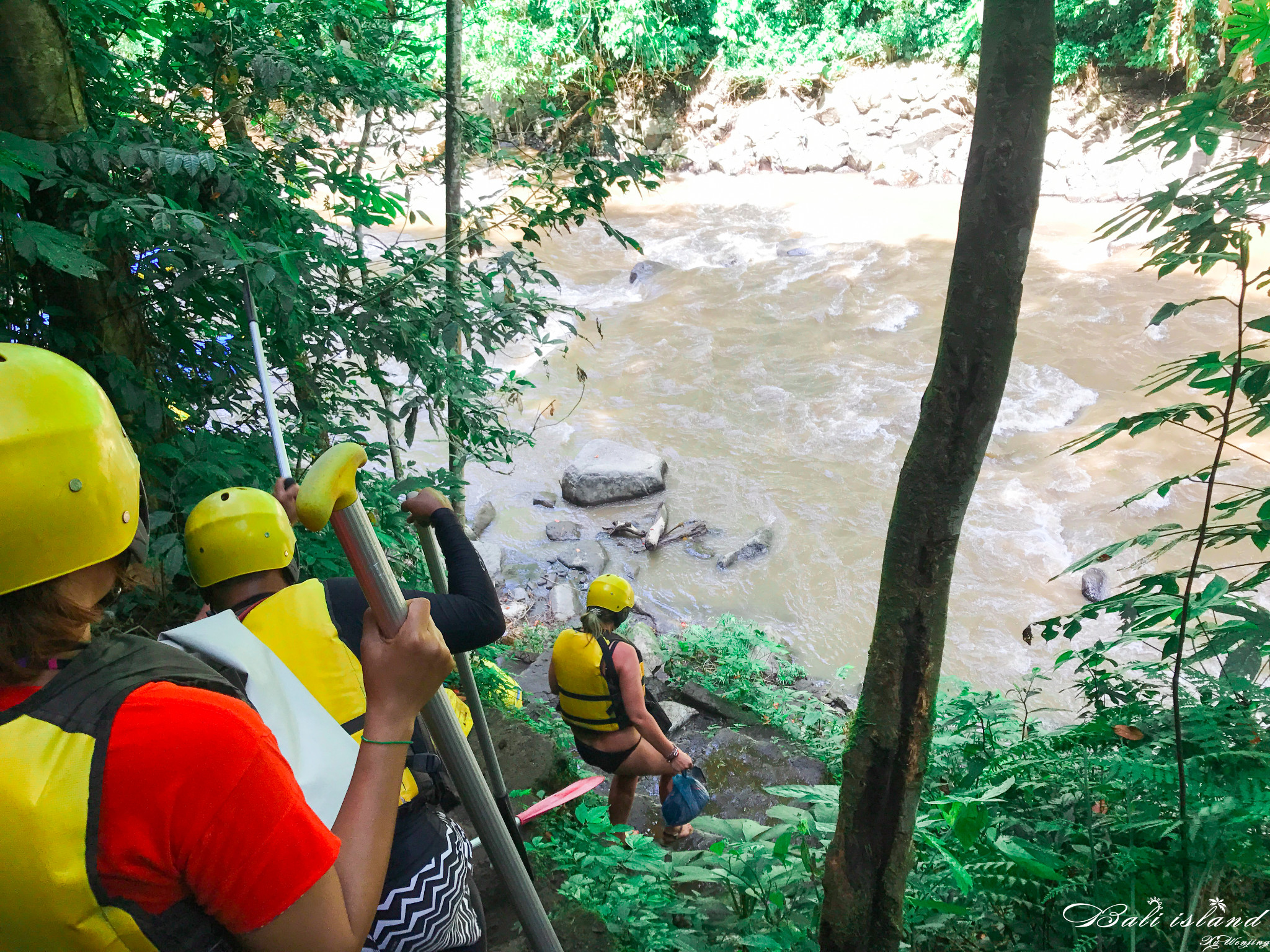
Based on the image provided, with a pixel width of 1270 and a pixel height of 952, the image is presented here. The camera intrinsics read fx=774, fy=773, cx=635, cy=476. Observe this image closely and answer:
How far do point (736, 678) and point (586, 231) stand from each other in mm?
12687

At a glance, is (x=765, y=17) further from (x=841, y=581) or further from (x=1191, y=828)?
(x=1191, y=828)

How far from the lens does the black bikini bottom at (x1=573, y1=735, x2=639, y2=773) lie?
3.47 meters

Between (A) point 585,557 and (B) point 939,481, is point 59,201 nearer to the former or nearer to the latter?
(B) point 939,481

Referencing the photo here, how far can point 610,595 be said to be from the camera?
11.3 ft

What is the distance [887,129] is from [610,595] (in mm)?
19367

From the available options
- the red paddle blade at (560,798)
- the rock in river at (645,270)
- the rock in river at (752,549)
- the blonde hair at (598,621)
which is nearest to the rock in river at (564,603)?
the rock in river at (752,549)

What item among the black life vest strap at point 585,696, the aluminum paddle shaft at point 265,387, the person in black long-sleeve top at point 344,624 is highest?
the aluminum paddle shaft at point 265,387

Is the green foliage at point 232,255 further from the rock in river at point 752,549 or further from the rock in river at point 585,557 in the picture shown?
the rock in river at point 752,549

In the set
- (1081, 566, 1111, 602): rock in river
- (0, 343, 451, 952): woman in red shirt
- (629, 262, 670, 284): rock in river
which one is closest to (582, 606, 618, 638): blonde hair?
(0, 343, 451, 952): woman in red shirt

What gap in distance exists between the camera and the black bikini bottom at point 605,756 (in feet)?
11.4

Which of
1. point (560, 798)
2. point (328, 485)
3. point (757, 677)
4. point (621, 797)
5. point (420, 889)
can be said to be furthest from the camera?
point (757, 677)

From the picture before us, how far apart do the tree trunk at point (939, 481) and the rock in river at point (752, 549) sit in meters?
5.76

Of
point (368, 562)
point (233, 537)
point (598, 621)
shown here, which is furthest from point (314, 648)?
point (598, 621)

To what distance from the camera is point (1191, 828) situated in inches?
80.5
